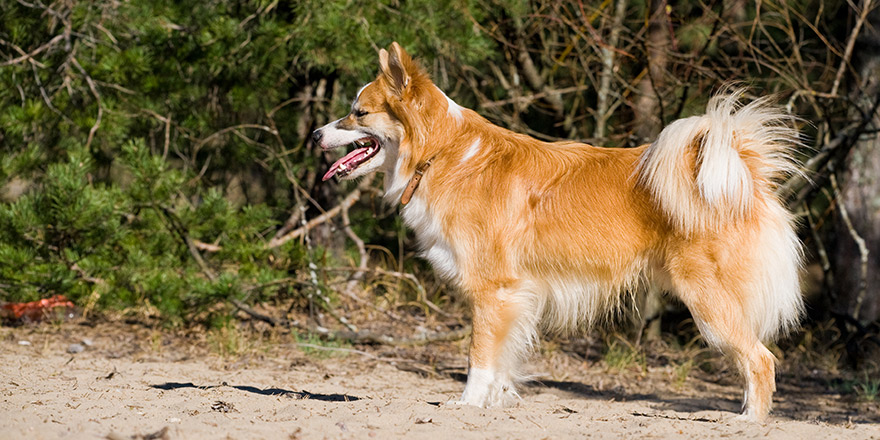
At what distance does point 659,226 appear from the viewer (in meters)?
4.32

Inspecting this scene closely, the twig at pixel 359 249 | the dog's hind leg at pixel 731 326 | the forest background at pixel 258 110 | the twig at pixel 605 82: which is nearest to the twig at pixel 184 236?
the forest background at pixel 258 110

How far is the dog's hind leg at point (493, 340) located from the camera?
176 inches

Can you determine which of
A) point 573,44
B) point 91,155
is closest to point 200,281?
point 91,155

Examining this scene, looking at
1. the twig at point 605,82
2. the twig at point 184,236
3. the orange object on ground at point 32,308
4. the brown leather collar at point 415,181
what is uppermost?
the twig at point 605,82

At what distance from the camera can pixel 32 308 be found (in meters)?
6.71

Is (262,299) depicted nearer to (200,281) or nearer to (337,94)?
(200,281)

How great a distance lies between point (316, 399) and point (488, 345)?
1069 mm

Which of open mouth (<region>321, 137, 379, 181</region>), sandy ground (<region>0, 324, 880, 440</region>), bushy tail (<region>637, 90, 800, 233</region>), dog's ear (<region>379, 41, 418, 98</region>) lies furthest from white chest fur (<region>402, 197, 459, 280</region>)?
bushy tail (<region>637, 90, 800, 233</region>)

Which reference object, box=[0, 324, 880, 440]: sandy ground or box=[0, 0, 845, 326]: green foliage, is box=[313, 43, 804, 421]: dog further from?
box=[0, 0, 845, 326]: green foliage

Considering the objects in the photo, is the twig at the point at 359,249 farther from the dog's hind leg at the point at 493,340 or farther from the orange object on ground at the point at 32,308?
the dog's hind leg at the point at 493,340

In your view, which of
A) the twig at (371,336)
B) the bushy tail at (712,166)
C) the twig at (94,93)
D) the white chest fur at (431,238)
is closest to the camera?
the bushy tail at (712,166)

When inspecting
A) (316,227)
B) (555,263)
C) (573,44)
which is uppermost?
(573,44)

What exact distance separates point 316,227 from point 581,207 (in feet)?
13.9

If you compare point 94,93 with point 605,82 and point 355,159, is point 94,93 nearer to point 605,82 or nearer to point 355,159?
point 355,159
